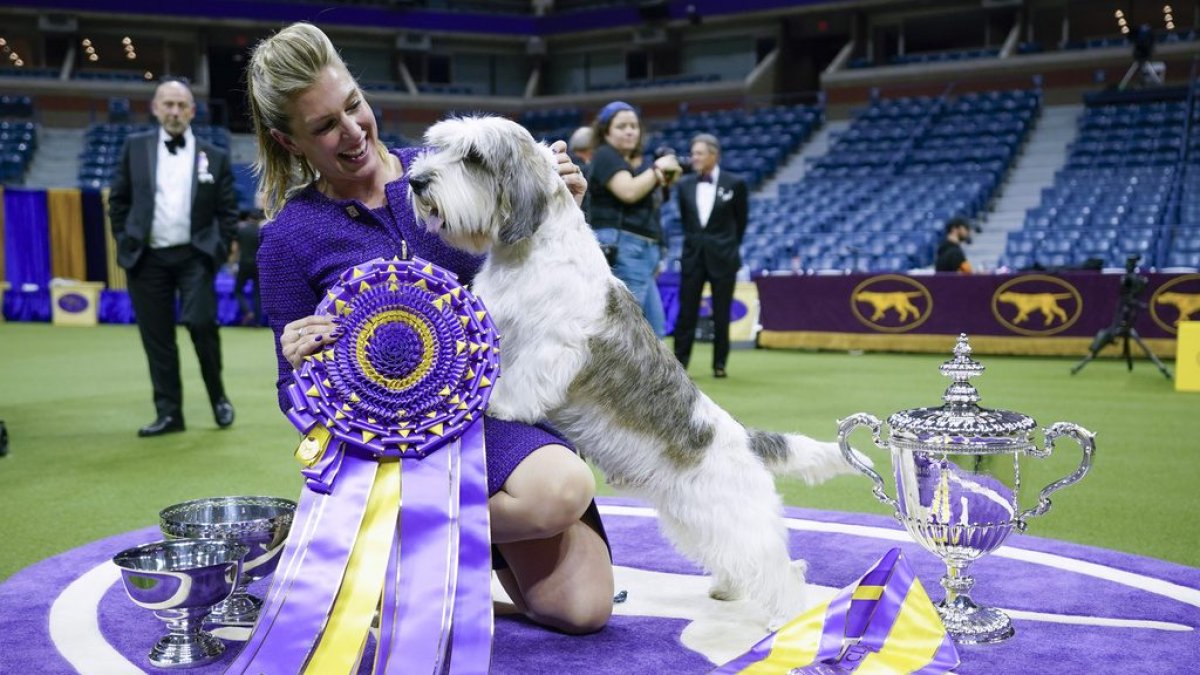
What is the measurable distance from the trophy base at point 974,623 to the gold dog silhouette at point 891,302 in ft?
25.1

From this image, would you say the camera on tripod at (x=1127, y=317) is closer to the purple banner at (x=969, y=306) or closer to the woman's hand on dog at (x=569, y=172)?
the purple banner at (x=969, y=306)

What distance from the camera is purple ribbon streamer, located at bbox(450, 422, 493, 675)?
2.12m

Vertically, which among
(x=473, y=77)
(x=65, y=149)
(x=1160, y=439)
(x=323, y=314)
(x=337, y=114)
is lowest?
(x=1160, y=439)

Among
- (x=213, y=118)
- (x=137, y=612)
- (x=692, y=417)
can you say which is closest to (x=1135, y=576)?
(x=692, y=417)

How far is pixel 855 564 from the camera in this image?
3029 mm

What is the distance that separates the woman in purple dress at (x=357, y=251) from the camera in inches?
90.3

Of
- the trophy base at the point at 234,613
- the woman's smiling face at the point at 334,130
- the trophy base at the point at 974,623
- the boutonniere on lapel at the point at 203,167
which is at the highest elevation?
the boutonniere on lapel at the point at 203,167

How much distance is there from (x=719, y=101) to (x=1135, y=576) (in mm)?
21459

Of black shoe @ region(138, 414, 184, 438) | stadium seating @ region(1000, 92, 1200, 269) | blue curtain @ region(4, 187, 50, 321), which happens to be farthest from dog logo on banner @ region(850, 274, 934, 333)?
blue curtain @ region(4, 187, 50, 321)

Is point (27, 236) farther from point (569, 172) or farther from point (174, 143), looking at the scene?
point (569, 172)

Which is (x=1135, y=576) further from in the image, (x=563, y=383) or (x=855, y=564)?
(x=563, y=383)

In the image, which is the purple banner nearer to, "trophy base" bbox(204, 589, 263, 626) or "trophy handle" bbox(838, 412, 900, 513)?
"trophy handle" bbox(838, 412, 900, 513)

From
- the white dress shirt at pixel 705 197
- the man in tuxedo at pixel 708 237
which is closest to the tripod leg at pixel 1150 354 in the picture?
the man in tuxedo at pixel 708 237

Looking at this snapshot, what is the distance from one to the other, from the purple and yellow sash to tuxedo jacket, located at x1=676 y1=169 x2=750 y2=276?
17.8 feet
